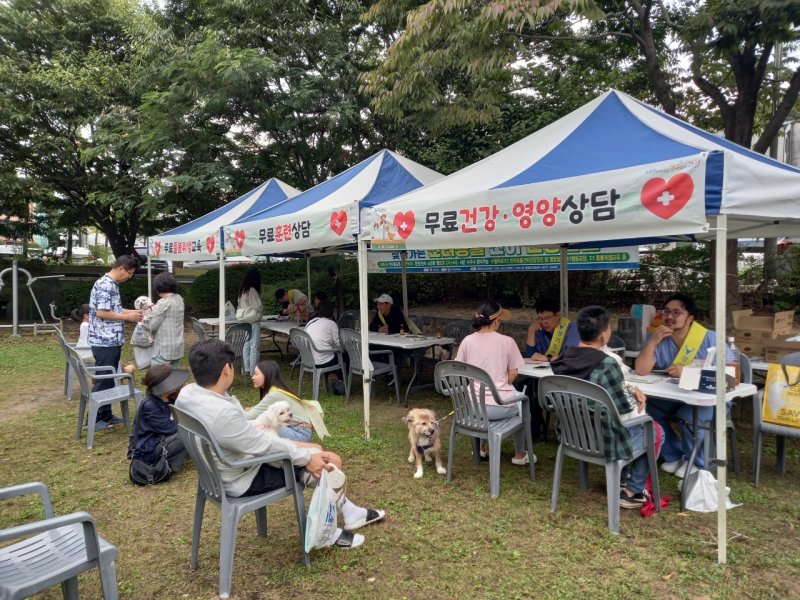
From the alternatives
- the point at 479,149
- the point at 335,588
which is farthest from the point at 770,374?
the point at 479,149

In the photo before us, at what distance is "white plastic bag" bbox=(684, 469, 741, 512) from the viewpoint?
11.1 ft

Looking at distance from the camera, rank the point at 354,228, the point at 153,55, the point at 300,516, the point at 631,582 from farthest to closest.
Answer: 1. the point at 153,55
2. the point at 354,228
3. the point at 300,516
4. the point at 631,582

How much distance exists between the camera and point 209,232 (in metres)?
7.28

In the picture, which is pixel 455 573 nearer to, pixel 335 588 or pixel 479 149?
pixel 335 588

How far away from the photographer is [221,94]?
353 inches

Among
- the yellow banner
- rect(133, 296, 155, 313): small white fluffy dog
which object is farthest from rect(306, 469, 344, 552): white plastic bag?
rect(133, 296, 155, 313): small white fluffy dog

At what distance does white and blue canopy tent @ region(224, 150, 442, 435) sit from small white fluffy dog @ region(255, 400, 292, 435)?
5.92ft

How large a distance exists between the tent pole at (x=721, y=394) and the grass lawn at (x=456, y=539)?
0.17 meters

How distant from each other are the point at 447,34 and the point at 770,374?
497cm

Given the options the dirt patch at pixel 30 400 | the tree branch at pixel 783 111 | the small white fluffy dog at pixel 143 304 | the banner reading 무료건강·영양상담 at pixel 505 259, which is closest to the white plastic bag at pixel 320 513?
the small white fluffy dog at pixel 143 304

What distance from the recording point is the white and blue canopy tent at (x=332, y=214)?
500 cm

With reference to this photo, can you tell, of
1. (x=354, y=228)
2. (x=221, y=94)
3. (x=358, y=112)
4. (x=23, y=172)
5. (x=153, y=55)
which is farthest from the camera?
(x=23, y=172)

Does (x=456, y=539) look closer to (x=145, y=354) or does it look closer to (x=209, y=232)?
(x=145, y=354)

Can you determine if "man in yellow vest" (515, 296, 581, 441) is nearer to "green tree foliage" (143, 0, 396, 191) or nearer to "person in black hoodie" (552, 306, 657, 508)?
"person in black hoodie" (552, 306, 657, 508)
